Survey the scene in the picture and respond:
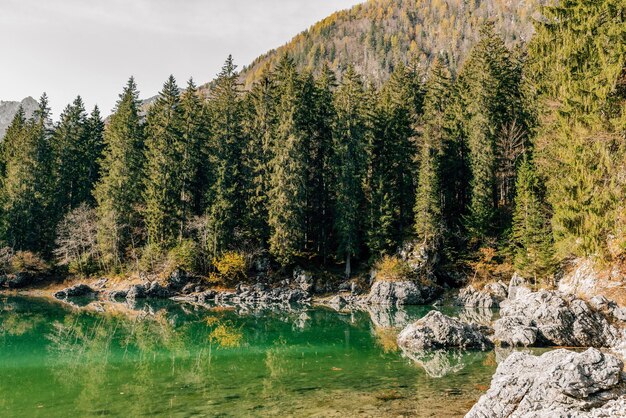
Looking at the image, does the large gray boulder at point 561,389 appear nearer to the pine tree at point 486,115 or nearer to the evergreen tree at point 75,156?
the pine tree at point 486,115

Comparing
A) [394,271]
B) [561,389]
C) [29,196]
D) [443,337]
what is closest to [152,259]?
[29,196]

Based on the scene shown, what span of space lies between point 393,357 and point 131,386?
35.5 ft

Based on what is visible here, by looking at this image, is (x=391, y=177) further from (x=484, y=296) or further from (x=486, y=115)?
(x=484, y=296)

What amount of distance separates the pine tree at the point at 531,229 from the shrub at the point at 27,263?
4941cm

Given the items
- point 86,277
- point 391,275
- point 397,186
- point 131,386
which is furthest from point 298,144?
point 131,386

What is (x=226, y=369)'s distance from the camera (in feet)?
59.8

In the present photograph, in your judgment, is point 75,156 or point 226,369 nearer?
point 226,369

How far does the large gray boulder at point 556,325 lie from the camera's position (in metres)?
20.1

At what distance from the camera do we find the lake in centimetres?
1308

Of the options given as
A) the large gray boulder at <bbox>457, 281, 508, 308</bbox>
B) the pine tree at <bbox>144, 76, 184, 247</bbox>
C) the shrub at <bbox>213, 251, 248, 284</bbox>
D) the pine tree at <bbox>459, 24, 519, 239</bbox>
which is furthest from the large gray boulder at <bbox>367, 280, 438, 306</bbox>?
the pine tree at <bbox>144, 76, 184, 247</bbox>

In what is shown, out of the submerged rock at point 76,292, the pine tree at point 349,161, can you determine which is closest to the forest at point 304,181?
the pine tree at point 349,161

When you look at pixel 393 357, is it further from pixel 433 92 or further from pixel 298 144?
pixel 433 92

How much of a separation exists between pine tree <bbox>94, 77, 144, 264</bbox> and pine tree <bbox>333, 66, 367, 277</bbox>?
2338 cm

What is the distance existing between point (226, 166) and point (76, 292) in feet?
66.6
